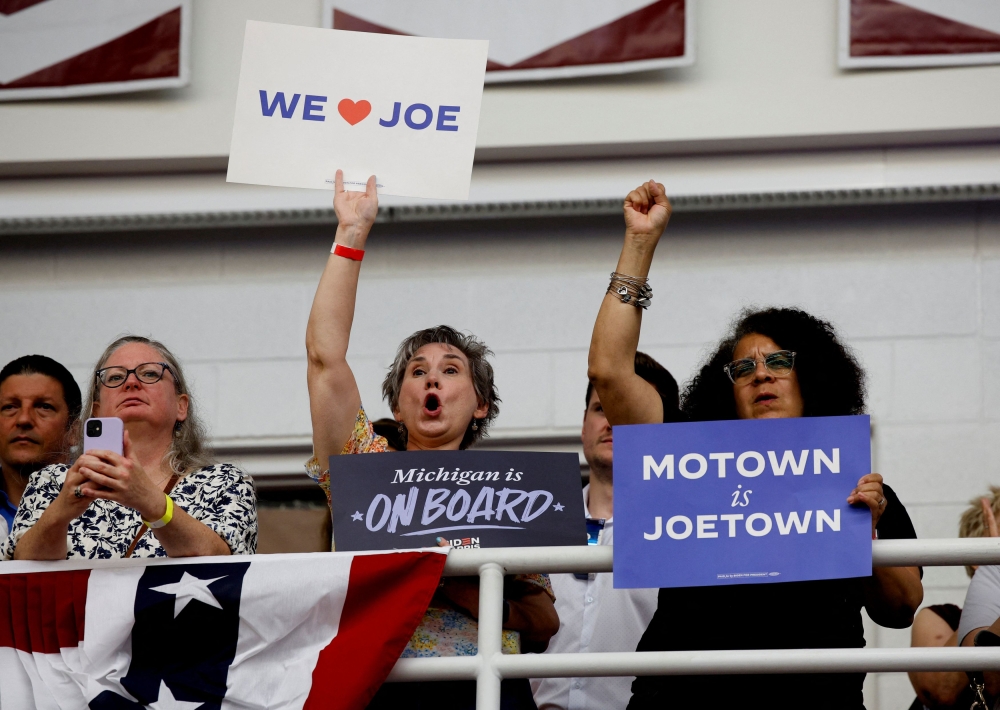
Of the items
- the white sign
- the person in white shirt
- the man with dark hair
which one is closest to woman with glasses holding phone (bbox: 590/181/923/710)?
the person in white shirt

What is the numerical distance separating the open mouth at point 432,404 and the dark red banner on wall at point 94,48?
2233 millimetres

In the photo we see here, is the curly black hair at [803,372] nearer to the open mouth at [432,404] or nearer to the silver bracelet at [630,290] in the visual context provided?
the silver bracelet at [630,290]

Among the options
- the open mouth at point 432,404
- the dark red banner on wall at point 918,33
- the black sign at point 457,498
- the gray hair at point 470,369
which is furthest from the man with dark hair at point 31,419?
the dark red banner on wall at point 918,33

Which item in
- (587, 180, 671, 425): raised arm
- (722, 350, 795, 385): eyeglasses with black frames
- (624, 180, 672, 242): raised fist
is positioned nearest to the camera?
(587, 180, 671, 425): raised arm

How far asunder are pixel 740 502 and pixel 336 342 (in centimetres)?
86

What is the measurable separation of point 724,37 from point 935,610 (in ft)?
6.71

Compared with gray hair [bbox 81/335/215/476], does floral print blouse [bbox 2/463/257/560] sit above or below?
below

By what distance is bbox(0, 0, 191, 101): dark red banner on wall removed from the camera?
15.0 feet

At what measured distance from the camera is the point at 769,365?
8.50 ft

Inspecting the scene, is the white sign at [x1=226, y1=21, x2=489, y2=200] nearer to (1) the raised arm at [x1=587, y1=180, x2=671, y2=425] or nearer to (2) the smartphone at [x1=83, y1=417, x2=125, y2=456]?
(1) the raised arm at [x1=587, y1=180, x2=671, y2=425]

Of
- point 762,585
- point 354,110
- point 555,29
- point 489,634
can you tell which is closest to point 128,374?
point 354,110

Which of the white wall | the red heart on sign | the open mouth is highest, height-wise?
the white wall

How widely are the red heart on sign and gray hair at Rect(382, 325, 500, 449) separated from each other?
49 cm

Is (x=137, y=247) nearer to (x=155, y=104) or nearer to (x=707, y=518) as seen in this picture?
(x=155, y=104)
